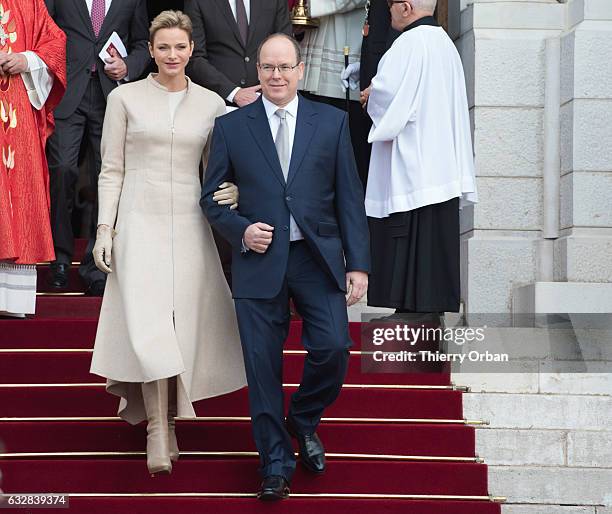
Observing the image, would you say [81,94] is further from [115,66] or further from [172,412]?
[172,412]

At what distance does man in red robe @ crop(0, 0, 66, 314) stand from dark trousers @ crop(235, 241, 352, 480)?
1947mm

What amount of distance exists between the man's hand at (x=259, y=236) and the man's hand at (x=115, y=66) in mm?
2633

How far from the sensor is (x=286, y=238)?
6.10 metres

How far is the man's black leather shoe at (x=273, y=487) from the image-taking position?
19.8 feet

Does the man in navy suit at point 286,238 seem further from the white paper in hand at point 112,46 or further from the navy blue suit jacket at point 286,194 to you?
the white paper in hand at point 112,46

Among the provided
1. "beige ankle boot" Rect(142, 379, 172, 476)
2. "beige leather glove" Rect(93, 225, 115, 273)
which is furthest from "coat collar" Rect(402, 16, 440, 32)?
"beige ankle boot" Rect(142, 379, 172, 476)

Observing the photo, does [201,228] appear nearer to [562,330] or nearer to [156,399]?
[156,399]

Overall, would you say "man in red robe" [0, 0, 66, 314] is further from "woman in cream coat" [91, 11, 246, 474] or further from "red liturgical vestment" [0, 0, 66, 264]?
"woman in cream coat" [91, 11, 246, 474]

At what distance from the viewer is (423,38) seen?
25.3 feet

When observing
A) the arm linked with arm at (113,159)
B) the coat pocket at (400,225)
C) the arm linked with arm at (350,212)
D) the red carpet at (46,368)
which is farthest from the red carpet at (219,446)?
the arm linked with arm at (113,159)

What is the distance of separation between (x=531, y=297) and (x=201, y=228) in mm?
2741

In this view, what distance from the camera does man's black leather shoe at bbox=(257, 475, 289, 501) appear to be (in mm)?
6035

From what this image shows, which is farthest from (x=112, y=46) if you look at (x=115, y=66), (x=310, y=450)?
(x=310, y=450)

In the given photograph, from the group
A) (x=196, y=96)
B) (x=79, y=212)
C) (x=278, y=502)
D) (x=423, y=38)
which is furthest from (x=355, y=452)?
(x=79, y=212)
